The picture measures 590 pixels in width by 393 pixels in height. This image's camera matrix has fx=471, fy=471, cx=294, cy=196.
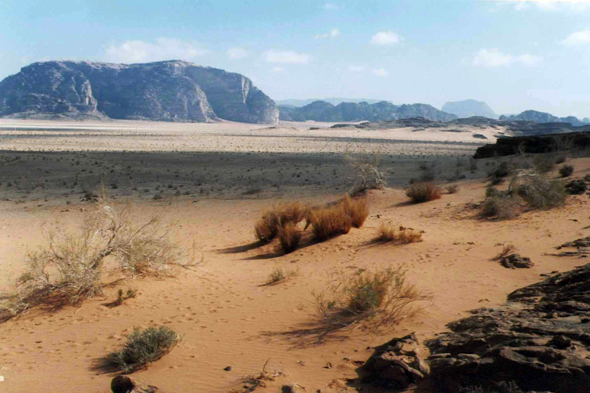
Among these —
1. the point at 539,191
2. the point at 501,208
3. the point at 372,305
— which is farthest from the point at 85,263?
the point at 539,191

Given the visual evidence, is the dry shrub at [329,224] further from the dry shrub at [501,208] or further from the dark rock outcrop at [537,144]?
the dark rock outcrop at [537,144]

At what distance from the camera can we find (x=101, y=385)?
4.69 m

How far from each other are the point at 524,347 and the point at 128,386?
3.55m

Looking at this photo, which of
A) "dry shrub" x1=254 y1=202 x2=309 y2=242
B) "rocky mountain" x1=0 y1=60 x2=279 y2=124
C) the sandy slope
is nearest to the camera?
the sandy slope

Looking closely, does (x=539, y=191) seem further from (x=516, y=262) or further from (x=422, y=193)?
(x=516, y=262)

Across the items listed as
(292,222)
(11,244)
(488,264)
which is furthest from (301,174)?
(488,264)

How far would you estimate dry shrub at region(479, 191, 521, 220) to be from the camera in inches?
500

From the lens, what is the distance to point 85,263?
738 centimetres

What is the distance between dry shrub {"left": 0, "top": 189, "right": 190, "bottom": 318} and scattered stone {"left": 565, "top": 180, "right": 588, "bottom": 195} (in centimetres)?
1258

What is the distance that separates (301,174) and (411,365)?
21.6 m

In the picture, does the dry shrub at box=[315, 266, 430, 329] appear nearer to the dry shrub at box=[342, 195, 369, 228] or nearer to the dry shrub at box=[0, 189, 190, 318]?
the dry shrub at box=[0, 189, 190, 318]

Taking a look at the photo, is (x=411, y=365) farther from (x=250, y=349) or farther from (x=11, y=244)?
(x=11, y=244)

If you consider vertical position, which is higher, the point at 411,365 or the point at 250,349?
the point at 411,365

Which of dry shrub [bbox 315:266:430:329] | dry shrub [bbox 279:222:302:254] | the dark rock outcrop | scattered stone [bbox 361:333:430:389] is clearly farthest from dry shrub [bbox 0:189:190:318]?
the dark rock outcrop
